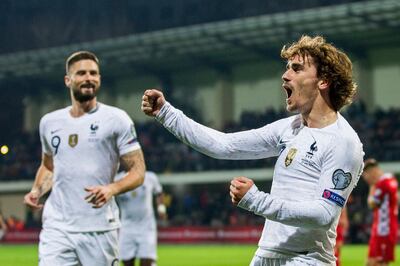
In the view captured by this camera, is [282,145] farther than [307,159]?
Yes

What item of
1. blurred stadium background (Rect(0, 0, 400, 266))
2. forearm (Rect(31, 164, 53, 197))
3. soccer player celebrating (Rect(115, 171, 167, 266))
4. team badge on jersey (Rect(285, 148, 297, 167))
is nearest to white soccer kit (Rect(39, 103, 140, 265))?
forearm (Rect(31, 164, 53, 197))

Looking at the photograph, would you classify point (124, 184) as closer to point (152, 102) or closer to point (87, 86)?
point (87, 86)

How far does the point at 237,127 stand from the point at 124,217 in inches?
975

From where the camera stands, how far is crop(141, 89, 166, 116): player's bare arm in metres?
4.80

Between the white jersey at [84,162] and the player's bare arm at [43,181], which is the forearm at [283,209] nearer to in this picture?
the white jersey at [84,162]

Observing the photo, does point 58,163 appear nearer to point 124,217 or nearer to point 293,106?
point 293,106

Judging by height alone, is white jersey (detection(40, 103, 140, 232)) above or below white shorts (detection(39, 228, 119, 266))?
above

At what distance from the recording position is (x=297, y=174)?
4672mm

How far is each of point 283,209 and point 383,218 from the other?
966cm

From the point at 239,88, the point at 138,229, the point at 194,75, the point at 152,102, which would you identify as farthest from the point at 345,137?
the point at 194,75

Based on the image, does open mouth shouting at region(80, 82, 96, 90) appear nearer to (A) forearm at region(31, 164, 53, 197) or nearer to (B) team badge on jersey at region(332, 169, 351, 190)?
(A) forearm at region(31, 164, 53, 197)

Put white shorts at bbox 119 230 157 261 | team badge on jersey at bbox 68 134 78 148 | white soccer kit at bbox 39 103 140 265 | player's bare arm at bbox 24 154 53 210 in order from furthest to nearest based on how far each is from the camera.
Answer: white shorts at bbox 119 230 157 261, player's bare arm at bbox 24 154 53 210, team badge on jersey at bbox 68 134 78 148, white soccer kit at bbox 39 103 140 265

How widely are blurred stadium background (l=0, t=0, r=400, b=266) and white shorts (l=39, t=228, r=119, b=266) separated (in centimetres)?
2519

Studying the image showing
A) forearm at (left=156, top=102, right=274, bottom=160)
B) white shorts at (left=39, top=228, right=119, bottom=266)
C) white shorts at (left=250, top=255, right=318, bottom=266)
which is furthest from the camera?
white shorts at (left=39, top=228, right=119, bottom=266)
